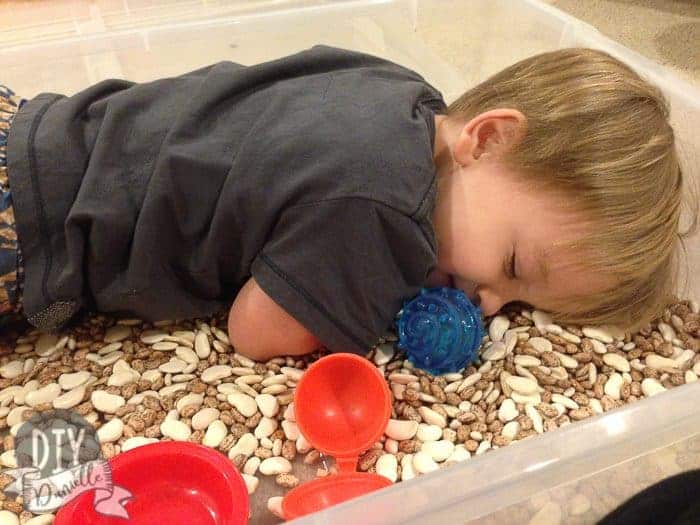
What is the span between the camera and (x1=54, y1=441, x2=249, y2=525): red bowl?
1.98 ft

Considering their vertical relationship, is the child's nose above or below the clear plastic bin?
below

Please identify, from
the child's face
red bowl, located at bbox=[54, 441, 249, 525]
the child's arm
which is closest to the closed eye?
the child's face

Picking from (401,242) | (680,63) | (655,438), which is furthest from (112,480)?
(680,63)

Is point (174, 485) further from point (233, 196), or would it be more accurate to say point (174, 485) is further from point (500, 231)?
point (500, 231)

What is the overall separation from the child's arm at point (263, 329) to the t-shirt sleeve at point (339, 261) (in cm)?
3

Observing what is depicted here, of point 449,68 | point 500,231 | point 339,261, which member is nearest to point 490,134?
point 500,231

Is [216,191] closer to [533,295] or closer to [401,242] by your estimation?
[401,242]

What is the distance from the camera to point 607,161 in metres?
0.66

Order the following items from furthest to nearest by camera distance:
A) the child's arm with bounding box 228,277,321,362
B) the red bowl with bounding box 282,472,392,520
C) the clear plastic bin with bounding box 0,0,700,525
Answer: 1. the child's arm with bounding box 228,277,321,362
2. the red bowl with bounding box 282,472,392,520
3. the clear plastic bin with bounding box 0,0,700,525

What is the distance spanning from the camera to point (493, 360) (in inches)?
31.6

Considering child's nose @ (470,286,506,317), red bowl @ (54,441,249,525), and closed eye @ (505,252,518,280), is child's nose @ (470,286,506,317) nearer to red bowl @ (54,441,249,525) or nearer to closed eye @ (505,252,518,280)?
closed eye @ (505,252,518,280)

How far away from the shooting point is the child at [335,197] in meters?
0.66

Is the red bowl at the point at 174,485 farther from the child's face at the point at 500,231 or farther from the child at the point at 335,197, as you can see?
the child's face at the point at 500,231

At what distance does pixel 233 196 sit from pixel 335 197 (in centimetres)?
11
